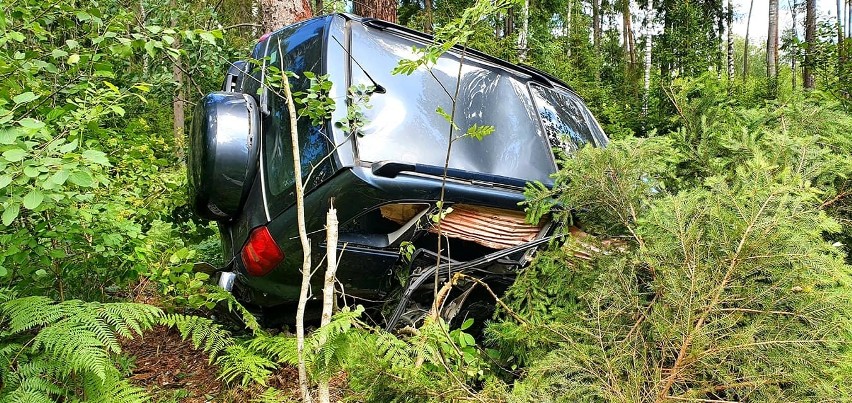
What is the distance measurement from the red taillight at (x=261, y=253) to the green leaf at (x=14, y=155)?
94 cm

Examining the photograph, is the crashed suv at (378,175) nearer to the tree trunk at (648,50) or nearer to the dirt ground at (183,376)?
the dirt ground at (183,376)

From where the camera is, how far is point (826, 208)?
1.84m

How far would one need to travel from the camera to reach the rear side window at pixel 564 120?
2.61 metres

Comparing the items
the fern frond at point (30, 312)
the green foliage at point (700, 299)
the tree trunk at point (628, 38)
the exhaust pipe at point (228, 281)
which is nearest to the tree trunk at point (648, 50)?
the tree trunk at point (628, 38)

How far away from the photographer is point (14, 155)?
4.39ft

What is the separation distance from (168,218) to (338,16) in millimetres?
2439

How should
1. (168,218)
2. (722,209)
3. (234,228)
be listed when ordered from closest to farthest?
1. (722,209)
2. (234,228)
3. (168,218)

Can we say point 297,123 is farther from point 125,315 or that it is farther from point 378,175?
point 125,315

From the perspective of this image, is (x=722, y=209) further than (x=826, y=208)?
No

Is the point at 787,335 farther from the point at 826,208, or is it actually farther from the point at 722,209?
the point at 826,208

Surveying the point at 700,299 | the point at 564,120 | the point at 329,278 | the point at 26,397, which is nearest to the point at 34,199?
the point at 26,397

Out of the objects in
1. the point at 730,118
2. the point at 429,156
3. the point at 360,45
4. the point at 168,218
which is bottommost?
the point at 168,218

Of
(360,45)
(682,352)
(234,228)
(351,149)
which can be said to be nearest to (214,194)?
(234,228)

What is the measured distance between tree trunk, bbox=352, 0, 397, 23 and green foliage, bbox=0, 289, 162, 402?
4157 millimetres
